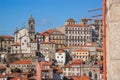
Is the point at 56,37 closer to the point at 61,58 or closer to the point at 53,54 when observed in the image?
the point at 53,54

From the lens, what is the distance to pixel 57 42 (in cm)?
5259

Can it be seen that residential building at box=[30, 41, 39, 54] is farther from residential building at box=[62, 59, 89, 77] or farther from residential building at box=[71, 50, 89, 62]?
residential building at box=[62, 59, 89, 77]

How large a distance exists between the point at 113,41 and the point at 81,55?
44250 mm

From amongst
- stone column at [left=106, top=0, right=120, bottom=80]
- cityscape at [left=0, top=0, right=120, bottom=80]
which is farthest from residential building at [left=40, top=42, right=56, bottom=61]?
stone column at [left=106, top=0, right=120, bottom=80]

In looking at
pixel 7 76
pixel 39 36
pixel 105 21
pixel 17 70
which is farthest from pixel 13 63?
pixel 105 21

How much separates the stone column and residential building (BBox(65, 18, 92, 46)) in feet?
164

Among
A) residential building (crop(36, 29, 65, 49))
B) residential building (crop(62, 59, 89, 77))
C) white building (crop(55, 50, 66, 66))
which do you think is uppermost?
residential building (crop(36, 29, 65, 49))

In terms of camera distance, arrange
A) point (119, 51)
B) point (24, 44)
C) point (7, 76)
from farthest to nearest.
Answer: point (24, 44)
point (7, 76)
point (119, 51)

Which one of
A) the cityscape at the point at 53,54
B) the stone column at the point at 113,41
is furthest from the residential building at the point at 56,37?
the stone column at the point at 113,41

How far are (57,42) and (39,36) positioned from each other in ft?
8.96

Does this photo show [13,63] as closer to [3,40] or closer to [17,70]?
[17,70]

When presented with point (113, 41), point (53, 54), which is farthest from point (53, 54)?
point (113, 41)

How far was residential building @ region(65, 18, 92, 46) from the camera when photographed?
52.6 meters

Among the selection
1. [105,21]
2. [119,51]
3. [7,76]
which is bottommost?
[7,76]
